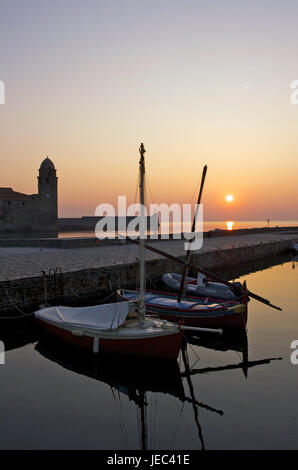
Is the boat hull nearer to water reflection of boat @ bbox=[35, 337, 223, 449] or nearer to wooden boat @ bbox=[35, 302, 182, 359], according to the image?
water reflection of boat @ bbox=[35, 337, 223, 449]

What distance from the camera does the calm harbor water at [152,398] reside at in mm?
8273

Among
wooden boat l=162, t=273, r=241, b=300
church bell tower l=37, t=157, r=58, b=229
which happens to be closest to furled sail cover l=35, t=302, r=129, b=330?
wooden boat l=162, t=273, r=241, b=300

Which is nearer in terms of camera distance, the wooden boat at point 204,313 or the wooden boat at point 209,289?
the wooden boat at point 204,313

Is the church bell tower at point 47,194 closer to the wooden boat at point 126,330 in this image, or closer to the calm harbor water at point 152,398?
the calm harbor water at point 152,398

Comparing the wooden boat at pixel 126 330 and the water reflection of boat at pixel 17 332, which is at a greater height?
the wooden boat at pixel 126 330

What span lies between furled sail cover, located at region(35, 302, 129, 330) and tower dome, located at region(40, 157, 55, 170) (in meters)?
78.6

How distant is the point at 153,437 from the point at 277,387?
452 centimetres

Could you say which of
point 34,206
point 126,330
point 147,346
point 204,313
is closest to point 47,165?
point 34,206

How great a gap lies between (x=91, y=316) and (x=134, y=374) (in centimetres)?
280

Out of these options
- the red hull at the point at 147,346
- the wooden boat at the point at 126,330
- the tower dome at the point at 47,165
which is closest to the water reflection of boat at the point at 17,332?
the wooden boat at the point at 126,330

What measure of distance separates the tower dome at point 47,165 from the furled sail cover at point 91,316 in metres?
78.6

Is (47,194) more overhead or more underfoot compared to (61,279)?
more overhead

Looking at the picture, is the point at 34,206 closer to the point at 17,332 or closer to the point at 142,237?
the point at 17,332

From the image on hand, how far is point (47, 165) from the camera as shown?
290 feet
